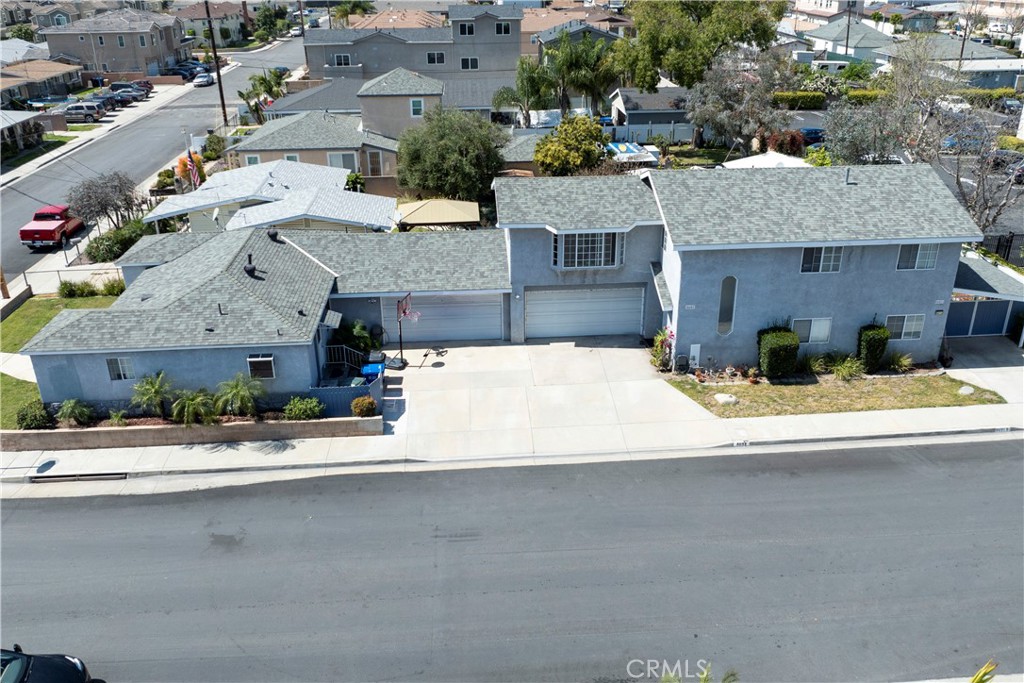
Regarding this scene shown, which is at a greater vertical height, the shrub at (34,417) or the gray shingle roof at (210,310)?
the gray shingle roof at (210,310)

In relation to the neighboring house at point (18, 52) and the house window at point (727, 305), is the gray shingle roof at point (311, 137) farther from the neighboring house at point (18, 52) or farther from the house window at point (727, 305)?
the neighboring house at point (18, 52)

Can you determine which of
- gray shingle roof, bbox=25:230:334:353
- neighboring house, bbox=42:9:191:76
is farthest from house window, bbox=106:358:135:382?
neighboring house, bbox=42:9:191:76

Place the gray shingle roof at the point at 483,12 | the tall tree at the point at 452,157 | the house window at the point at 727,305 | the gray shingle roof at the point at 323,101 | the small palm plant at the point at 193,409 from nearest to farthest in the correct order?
1. the small palm plant at the point at 193,409
2. the house window at the point at 727,305
3. the tall tree at the point at 452,157
4. the gray shingle roof at the point at 323,101
5. the gray shingle roof at the point at 483,12

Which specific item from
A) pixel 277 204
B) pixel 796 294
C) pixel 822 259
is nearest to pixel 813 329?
pixel 796 294

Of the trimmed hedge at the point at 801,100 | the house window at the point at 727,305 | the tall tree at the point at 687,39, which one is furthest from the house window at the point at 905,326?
the trimmed hedge at the point at 801,100

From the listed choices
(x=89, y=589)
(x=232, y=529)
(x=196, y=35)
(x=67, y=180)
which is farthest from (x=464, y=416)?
(x=196, y=35)

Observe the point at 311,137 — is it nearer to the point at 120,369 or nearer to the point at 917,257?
the point at 120,369

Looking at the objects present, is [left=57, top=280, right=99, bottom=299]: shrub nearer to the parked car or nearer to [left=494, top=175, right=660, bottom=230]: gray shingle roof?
[left=494, top=175, right=660, bottom=230]: gray shingle roof
